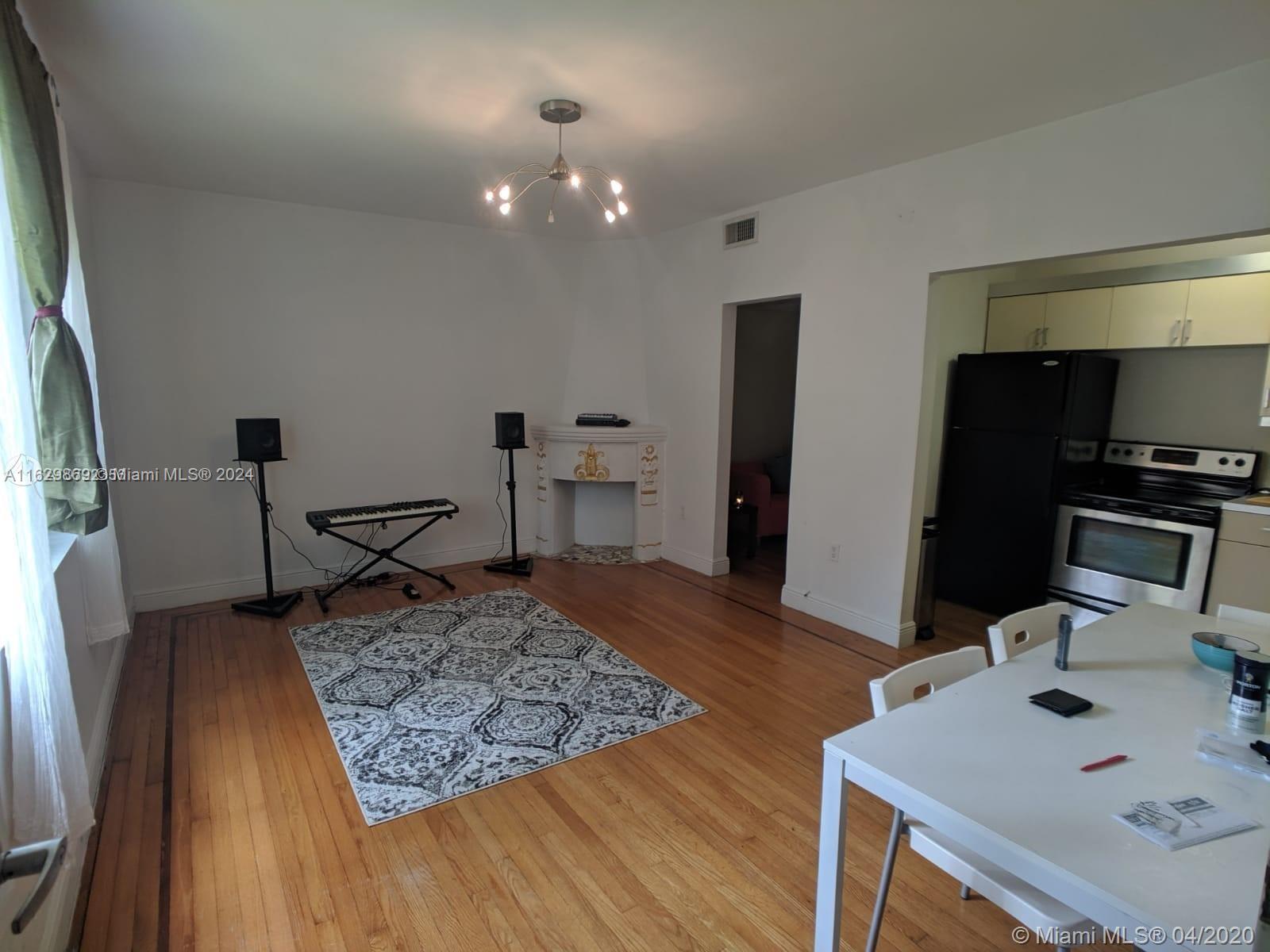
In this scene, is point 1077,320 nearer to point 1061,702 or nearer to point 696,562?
point 696,562

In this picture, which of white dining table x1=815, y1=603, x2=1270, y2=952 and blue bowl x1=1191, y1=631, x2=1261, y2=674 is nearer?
white dining table x1=815, y1=603, x2=1270, y2=952

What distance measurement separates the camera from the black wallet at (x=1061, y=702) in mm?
1405

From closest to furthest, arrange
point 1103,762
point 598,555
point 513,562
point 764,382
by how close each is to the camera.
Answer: point 1103,762
point 513,562
point 598,555
point 764,382

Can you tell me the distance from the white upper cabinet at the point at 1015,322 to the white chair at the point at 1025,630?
9.02 feet

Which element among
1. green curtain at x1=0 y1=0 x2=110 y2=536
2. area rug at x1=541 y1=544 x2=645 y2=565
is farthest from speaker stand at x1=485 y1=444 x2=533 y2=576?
green curtain at x1=0 y1=0 x2=110 y2=536

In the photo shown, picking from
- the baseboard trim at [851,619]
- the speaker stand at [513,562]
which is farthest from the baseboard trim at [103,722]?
the baseboard trim at [851,619]

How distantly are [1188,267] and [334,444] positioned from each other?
541 cm

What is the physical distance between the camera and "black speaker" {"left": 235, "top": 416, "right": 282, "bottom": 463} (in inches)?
146

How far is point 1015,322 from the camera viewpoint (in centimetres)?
421

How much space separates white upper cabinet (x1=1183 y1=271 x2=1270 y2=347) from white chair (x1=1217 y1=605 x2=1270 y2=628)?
2002 millimetres

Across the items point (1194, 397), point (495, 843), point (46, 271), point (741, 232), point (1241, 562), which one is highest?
point (741, 232)

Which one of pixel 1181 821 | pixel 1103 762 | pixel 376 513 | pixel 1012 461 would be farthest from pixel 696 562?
pixel 1181 821

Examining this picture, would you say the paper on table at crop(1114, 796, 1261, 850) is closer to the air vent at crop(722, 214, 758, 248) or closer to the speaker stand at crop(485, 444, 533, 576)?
the air vent at crop(722, 214, 758, 248)

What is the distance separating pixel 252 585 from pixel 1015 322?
5.52 metres
